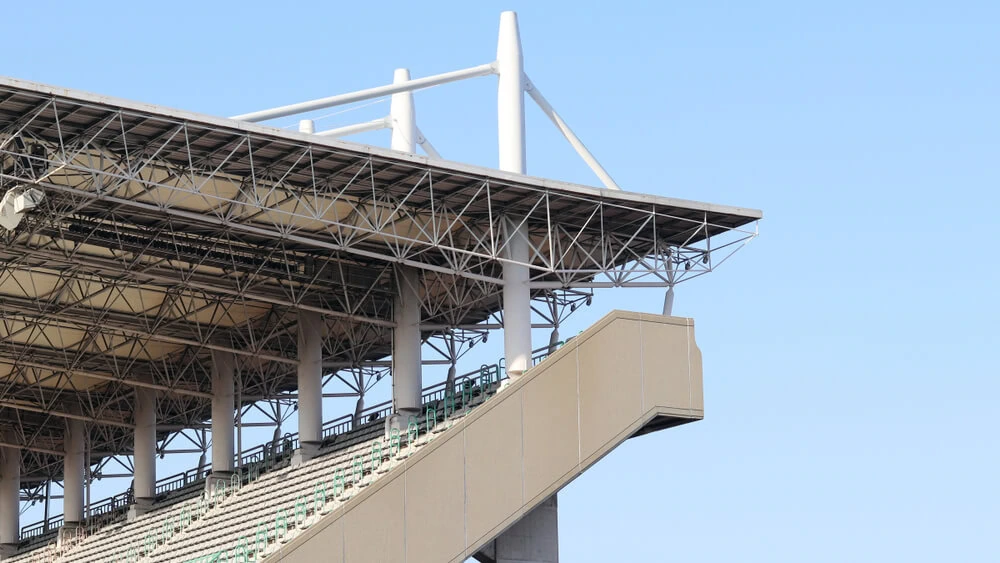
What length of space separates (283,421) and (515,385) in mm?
26151

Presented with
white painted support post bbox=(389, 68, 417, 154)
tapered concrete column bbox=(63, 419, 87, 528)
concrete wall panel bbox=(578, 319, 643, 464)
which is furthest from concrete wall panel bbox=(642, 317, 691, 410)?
tapered concrete column bbox=(63, 419, 87, 528)

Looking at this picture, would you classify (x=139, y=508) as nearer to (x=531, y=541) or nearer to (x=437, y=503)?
(x=531, y=541)

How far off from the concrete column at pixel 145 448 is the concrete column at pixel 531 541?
2390cm

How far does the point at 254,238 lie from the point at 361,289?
12.9 ft

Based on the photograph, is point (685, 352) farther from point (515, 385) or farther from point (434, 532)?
point (434, 532)

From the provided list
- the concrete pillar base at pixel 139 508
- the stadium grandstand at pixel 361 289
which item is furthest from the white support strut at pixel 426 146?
the concrete pillar base at pixel 139 508

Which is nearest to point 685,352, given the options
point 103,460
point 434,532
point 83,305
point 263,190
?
point 434,532

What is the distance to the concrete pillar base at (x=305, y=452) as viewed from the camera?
57.2 m

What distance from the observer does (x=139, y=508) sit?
67875 mm

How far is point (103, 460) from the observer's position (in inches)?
3187

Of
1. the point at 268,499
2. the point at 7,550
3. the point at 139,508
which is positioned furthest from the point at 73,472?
the point at 268,499

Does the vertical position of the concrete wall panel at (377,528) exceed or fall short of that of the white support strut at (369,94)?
it falls short

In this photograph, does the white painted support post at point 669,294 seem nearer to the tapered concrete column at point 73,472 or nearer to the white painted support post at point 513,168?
the white painted support post at point 513,168

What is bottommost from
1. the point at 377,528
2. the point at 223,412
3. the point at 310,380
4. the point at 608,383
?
the point at 377,528
